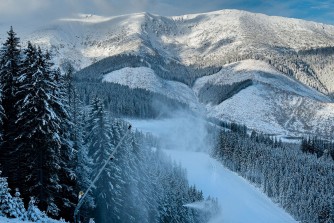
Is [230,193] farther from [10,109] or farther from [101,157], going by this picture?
[10,109]

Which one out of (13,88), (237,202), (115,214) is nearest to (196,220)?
(237,202)

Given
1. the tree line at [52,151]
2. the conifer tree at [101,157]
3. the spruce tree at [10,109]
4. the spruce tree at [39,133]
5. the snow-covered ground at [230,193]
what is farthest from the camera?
the snow-covered ground at [230,193]

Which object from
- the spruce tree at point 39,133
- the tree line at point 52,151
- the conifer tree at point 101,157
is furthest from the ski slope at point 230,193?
the spruce tree at point 39,133

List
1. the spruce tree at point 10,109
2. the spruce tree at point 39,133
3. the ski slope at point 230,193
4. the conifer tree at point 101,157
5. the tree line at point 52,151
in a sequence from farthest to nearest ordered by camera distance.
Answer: the ski slope at point 230,193
the conifer tree at point 101,157
the spruce tree at point 10,109
the tree line at point 52,151
the spruce tree at point 39,133

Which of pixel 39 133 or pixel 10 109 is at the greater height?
pixel 10 109

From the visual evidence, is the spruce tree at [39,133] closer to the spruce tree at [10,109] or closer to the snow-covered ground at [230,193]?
the spruce tree at [10,109]

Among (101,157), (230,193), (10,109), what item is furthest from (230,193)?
(10,109)

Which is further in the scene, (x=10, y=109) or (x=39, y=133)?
(x=10, y=109)

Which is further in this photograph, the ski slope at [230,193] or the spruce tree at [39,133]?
the ski slope at [230,193]

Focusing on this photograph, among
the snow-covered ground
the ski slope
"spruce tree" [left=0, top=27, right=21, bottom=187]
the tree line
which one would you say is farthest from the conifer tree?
the snow-covered ground

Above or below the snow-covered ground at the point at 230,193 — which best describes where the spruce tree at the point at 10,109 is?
above

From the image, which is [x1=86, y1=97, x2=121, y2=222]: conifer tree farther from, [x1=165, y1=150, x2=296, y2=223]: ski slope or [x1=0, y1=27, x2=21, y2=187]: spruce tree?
[x1=165, y1=150, x2=296, y2=223]: ski slope
